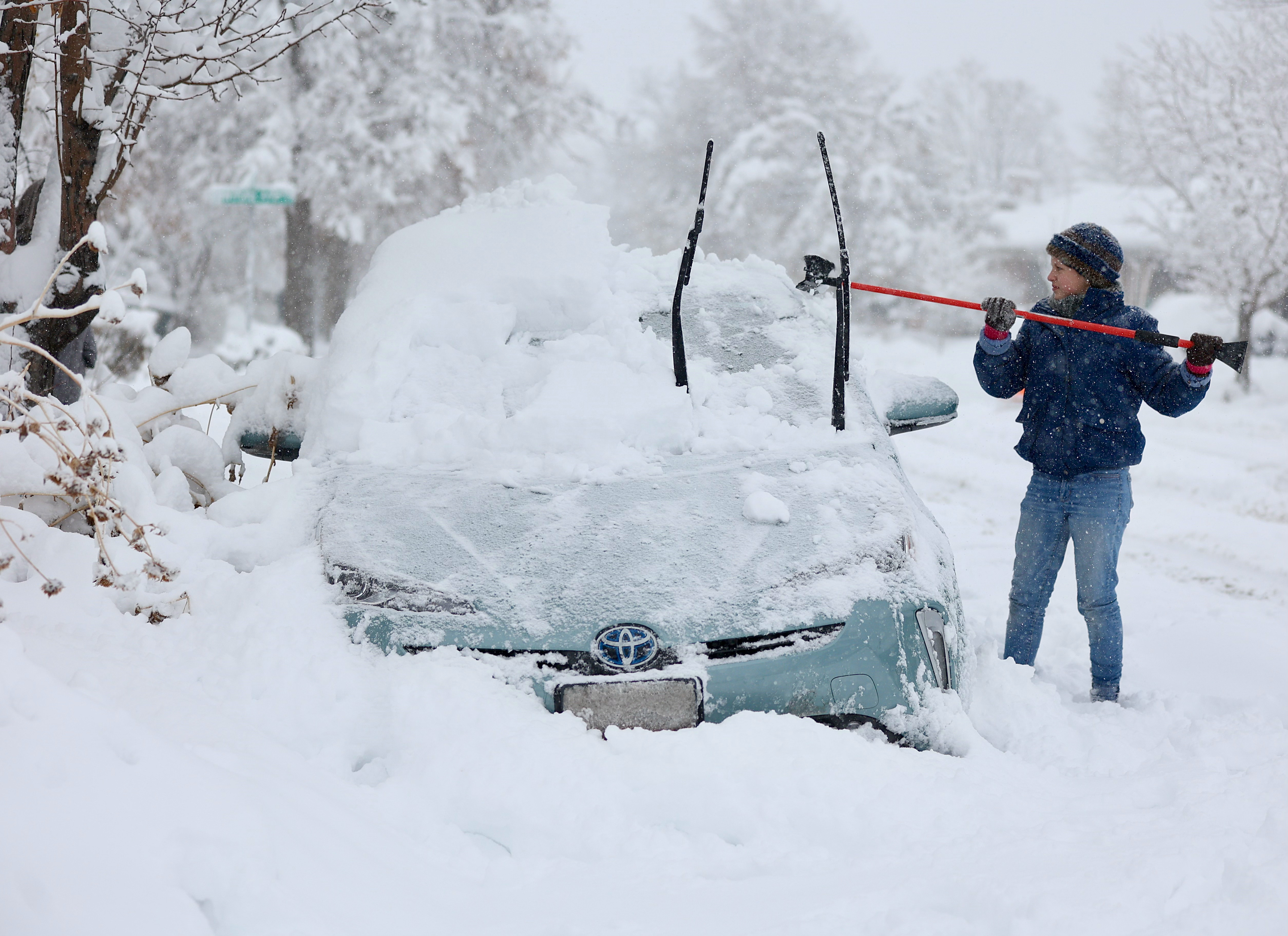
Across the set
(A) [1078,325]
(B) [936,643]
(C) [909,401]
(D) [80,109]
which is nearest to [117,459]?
(B) [936,643]

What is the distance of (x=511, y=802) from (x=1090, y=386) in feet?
8.51

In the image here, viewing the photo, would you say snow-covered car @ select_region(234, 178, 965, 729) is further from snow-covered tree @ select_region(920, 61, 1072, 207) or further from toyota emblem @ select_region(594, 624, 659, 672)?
snow-covered tree @ select_region(920, 61, 1072, 207)

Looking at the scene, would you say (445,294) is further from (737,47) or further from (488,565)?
(737,47)

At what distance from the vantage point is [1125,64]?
22.8 m

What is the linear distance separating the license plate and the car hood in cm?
12

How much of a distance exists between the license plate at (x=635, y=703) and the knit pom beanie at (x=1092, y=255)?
89.2 inches

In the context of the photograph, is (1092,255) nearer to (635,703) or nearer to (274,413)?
(635,703)

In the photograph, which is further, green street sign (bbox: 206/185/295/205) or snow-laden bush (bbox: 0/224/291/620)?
green street sign (bbox: 206/185/295/205)

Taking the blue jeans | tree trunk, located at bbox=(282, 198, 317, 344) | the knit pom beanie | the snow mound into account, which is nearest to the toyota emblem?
the snow mound

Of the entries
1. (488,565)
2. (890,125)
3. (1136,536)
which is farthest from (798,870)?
(890,125)

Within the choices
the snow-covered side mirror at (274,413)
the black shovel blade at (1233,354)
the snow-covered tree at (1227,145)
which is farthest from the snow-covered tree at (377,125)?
the black shovel blade at (1233,354)

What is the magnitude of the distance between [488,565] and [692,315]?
1.48 meters

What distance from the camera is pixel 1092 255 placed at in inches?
145

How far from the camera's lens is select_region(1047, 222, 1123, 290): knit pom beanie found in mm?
3670
